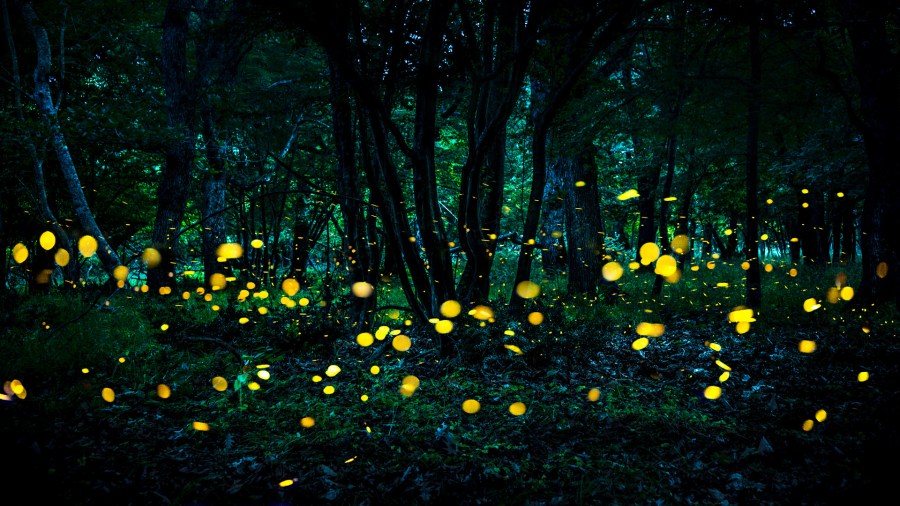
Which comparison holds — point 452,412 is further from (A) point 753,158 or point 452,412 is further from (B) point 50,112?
(B) point 50,112

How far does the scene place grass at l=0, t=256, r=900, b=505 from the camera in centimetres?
282

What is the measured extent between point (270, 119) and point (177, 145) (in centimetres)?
188

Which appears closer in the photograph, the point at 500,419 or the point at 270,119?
the point at 500,419

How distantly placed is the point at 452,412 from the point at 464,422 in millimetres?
218

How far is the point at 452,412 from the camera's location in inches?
157

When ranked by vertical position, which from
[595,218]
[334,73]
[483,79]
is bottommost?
[595,218]

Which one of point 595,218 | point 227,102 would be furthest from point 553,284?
point 227,102

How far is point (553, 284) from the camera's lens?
38.5 ft

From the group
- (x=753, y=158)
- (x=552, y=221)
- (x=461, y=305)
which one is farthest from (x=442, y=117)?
(x=552, y=221)

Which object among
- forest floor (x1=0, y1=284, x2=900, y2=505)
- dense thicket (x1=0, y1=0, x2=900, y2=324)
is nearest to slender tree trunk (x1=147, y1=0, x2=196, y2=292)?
dense thicket (x1=0, y1=0, x2=900, y2=324)

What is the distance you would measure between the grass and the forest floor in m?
0.02

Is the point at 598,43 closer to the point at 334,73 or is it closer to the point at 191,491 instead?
the point at 334,73

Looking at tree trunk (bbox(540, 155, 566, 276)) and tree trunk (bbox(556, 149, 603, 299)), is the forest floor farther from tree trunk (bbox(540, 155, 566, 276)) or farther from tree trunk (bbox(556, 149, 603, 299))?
tree trunk (bbox(540, 155, 566, 276))

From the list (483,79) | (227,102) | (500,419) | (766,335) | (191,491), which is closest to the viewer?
(191,491)
